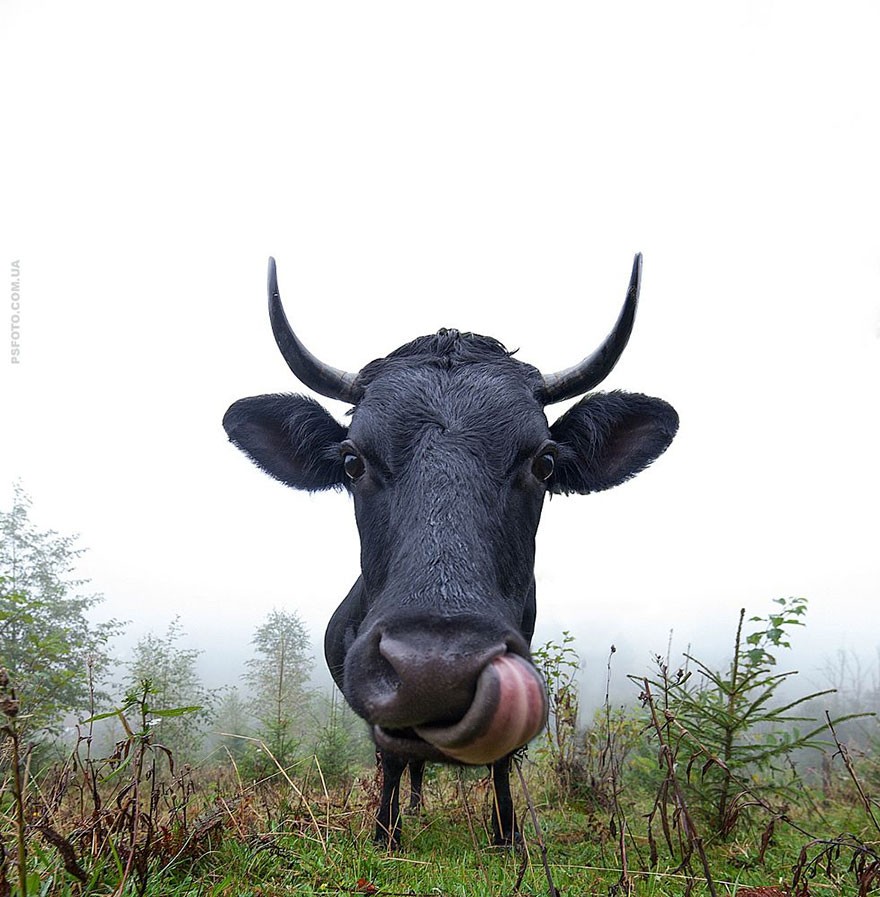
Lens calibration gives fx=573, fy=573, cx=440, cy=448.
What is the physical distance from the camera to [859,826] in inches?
194

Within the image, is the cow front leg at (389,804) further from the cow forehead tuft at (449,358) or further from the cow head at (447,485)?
the cow forehead tuft at (449,358)

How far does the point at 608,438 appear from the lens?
4.61 metres

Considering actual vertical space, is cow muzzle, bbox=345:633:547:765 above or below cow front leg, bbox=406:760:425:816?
above

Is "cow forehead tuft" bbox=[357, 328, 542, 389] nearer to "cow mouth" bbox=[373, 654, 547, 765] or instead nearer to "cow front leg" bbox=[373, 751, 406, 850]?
"cow mouth" bbox=[373, 654, 547, 765]

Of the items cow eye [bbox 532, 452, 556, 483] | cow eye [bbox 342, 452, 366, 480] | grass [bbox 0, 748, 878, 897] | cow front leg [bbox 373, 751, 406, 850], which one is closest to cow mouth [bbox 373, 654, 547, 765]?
grass [bbox 0, 748, 878, 897]

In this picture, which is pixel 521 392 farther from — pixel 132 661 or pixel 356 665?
pixel 132 661

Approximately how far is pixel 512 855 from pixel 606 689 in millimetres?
1244

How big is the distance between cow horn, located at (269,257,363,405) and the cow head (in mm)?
11

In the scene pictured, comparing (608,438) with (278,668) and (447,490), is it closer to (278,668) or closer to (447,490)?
(447,490)

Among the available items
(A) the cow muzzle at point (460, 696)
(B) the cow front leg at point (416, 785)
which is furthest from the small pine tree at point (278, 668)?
(A) the cow muzzle at point (460, 696)

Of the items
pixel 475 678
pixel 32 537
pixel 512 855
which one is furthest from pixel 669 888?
pixel 32 537

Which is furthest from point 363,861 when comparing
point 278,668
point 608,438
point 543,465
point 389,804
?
point 278,668

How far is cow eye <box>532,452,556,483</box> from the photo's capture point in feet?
11.9

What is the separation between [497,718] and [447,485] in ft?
4.17
